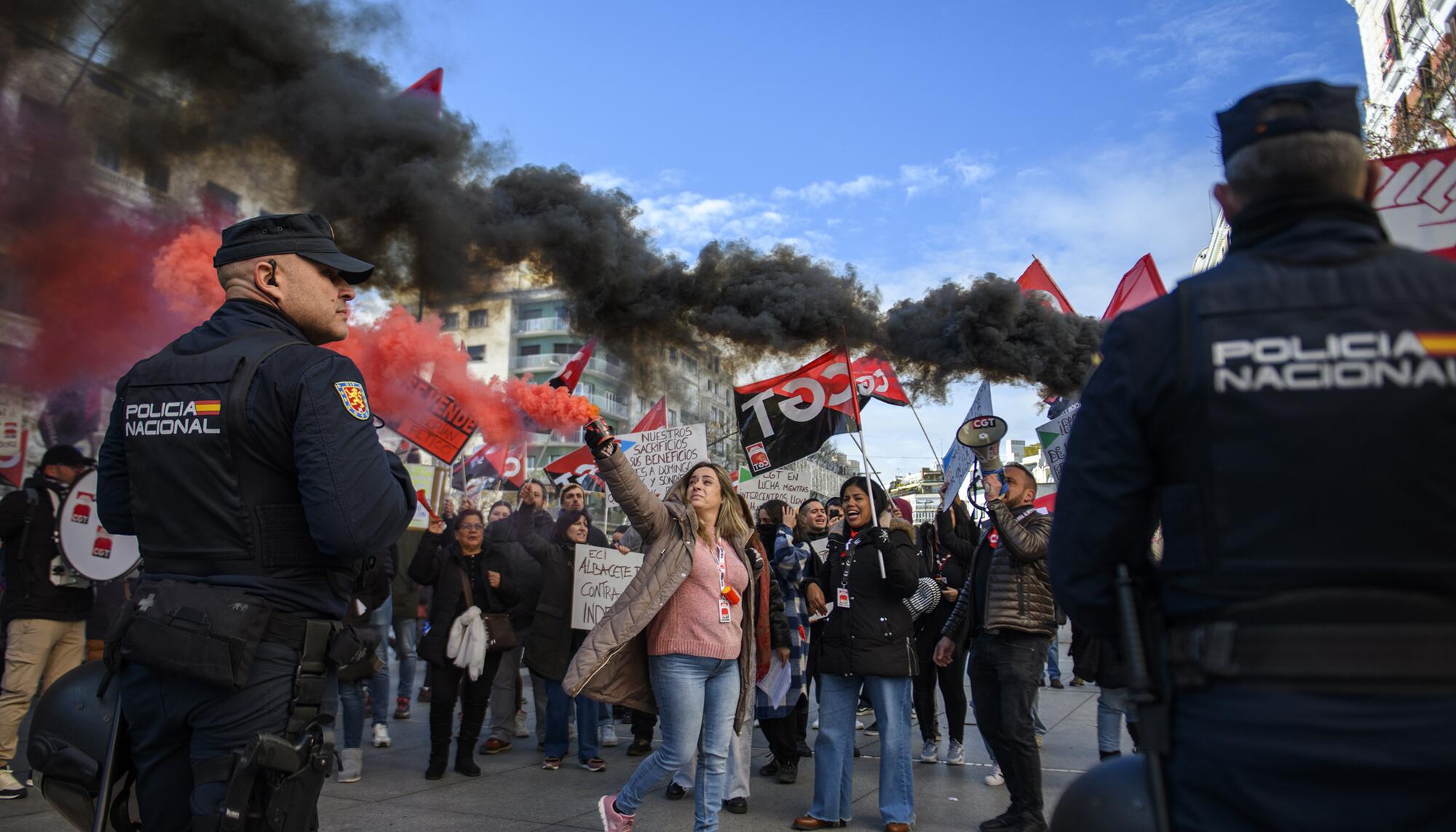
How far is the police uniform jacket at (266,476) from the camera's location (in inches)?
105

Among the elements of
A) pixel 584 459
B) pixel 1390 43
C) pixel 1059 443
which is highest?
pixel 1390 43

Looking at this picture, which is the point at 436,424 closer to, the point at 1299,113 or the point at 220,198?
the point at 220,198

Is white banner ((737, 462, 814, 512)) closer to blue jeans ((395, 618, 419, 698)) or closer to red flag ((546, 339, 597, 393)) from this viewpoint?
red flag ((546, 339, 597, 393))

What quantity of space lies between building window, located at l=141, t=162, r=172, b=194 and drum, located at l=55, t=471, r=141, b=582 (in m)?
5.34

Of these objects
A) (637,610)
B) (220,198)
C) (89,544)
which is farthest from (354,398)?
(220,198)

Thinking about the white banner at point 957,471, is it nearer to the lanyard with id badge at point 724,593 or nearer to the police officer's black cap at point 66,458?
the lanyard with id badge at point 724,593

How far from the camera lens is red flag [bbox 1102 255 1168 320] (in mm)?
10625

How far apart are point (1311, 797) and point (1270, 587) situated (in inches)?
13.1

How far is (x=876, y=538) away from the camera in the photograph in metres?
6.21

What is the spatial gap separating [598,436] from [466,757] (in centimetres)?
367

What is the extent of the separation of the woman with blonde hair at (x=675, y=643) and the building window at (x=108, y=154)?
318 inches

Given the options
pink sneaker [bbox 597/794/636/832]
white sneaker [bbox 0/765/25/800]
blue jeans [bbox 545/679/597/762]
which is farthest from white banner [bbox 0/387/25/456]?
pink sneaker [bbox 597/794/636/832]

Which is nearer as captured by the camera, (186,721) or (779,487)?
(186,721)

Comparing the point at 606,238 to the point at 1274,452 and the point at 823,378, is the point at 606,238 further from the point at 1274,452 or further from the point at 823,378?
the point at 1274,452
